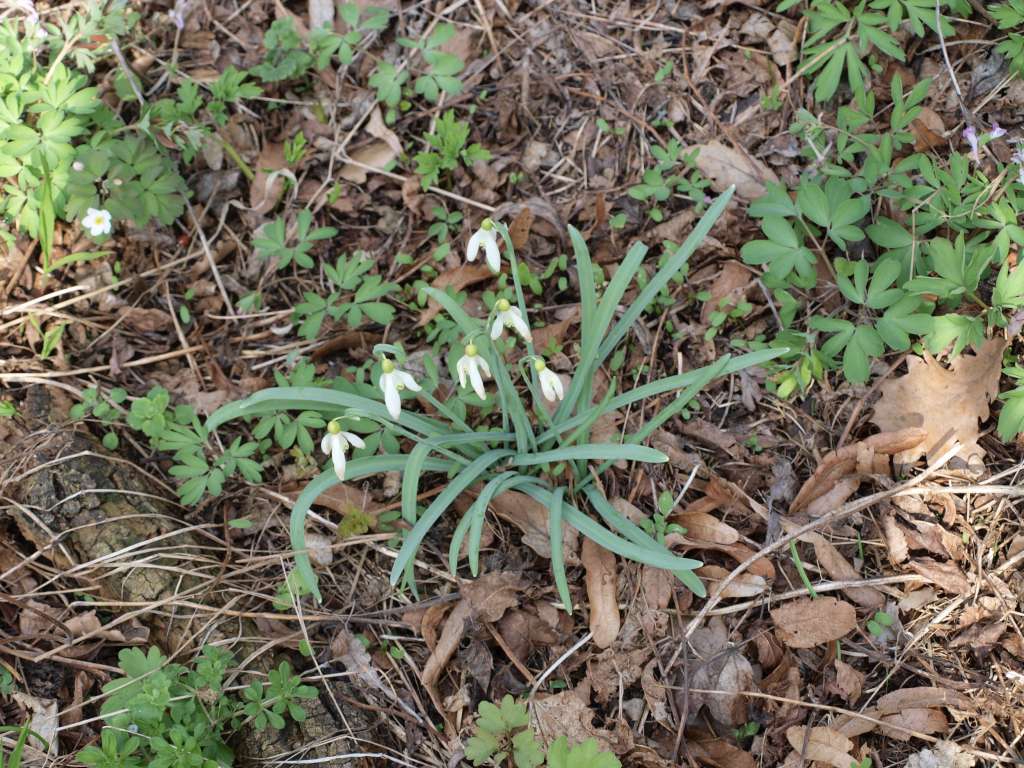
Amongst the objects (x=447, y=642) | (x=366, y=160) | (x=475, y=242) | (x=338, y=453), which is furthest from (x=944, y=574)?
(x=366, y=160)

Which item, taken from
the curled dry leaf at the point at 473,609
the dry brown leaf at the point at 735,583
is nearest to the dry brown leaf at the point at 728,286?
the dry brown leaf at the point at 735,583

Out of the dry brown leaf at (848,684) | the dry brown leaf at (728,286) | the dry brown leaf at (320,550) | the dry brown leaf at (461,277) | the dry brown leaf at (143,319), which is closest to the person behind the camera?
the dry brown leaf at (848,684)

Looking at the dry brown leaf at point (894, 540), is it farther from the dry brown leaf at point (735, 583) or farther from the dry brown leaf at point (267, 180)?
the dry brown leaf at point (267, 180)

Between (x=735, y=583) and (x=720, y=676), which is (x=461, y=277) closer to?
(x=735, y=583)

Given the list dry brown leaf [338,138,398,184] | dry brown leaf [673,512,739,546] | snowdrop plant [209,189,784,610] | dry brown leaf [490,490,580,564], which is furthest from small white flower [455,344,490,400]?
dry brown leaf [338,138,398,184]

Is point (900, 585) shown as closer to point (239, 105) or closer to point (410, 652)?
point (410, 652)

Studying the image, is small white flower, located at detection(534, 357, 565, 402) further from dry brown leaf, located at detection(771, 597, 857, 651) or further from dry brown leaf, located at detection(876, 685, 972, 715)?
dry brown leaf, located at detection(876, 685, 972, 715)

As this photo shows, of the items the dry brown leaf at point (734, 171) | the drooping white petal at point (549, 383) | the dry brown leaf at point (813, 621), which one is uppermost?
the dry brown leaf at point (734, 171)

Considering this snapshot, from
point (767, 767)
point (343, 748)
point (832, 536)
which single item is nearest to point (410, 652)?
point (343, 748)
